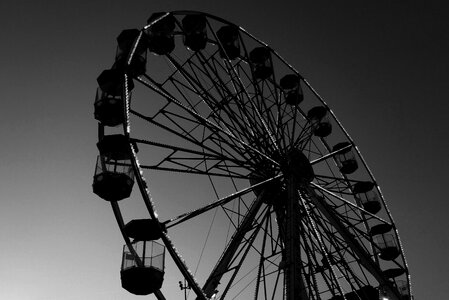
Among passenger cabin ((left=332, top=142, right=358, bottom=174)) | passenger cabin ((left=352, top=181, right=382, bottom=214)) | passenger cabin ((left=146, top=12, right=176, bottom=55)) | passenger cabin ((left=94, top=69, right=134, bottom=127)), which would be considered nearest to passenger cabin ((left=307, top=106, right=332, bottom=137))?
passenger cabin ((left=332, top=142, right=358, bottom=174))

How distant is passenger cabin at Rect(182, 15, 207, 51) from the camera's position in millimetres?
15898

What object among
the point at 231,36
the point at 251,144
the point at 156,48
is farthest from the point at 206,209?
the point at 231,36

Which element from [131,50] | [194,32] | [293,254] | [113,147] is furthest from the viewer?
[194,32]

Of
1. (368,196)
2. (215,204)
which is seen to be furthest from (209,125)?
(368,196)

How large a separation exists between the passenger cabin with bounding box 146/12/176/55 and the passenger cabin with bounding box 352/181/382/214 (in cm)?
763

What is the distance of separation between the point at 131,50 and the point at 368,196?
9.30 m

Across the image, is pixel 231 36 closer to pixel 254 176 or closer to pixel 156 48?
pixel 156 48

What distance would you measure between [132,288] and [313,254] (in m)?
4.27

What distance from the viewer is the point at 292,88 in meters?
18.1

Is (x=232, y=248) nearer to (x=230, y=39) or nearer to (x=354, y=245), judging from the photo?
(x=354, y=245)

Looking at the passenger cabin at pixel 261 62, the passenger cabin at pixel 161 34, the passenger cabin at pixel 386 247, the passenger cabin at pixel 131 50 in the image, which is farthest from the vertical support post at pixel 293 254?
the passenger cabin at pixel 261 62

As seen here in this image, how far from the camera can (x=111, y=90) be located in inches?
518

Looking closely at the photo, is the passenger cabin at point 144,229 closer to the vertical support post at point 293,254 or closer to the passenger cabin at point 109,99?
the vertical support post at point 293,254

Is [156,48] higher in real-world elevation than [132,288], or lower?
higher
